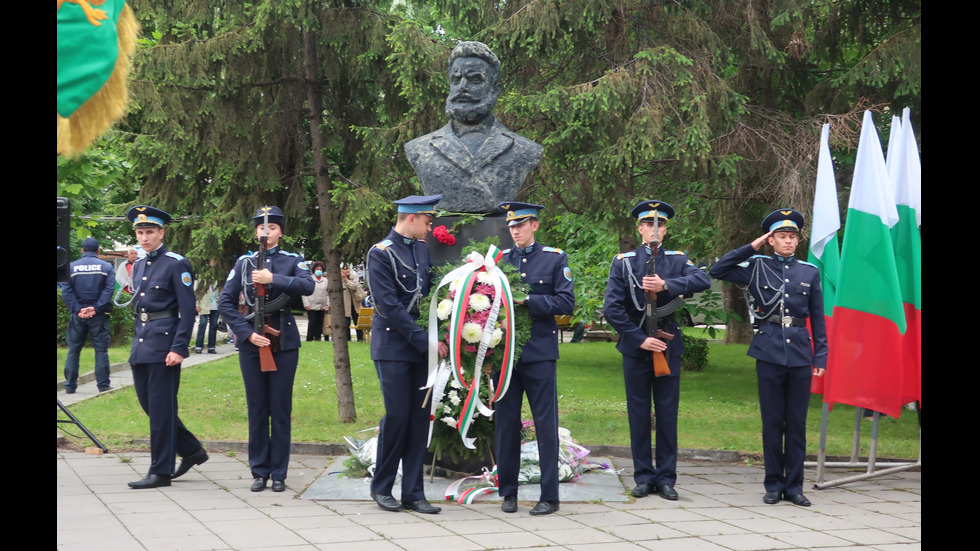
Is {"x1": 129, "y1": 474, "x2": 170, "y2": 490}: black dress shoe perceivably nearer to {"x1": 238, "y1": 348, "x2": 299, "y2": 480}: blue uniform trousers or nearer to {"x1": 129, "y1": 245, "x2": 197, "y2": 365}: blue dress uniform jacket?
{"x1": 238, "y1": 348, "x2": 299, "y2": 480}: blue uniform trousers

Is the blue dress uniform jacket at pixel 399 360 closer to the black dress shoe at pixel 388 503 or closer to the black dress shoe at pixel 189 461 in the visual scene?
the black dress shoe at pixel 388 503

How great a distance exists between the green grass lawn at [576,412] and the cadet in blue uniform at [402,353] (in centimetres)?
254

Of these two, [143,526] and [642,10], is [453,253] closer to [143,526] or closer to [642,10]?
[143,526]

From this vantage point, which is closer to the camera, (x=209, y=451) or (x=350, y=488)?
(x=350, y=488)

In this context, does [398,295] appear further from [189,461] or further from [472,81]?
[189,461]

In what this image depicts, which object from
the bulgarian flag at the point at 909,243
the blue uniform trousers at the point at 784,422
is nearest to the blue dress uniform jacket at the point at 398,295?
the blue uniform trousers at the point at 784,422

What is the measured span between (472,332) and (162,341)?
2.44 metres

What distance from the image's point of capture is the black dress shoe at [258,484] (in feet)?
22.5

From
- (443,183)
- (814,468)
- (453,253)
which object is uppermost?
(443,183)

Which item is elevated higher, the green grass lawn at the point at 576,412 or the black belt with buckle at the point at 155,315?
the black belt with buckle at the point at 155,315

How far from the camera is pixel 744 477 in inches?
301

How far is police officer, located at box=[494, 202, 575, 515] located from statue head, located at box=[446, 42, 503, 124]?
1.41 m
